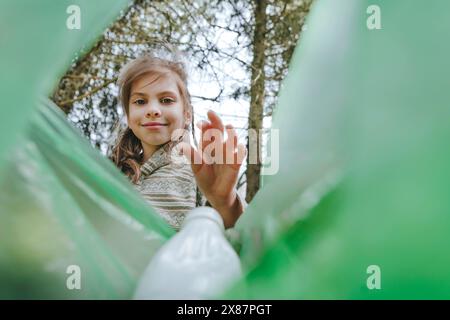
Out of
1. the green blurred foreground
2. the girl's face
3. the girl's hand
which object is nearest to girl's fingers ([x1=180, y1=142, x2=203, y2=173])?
the girl's hand

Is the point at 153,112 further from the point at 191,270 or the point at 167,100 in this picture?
the point at 191,270

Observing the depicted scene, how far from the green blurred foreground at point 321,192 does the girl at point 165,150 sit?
9.8 inches

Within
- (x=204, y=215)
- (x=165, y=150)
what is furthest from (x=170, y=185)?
(x=204, y=215)

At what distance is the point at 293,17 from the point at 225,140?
50 centimetres

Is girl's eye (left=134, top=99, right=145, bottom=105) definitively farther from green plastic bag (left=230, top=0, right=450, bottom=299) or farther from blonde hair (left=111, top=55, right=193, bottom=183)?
green plastic bag (left=230, top=0, right=450, bottom=299)

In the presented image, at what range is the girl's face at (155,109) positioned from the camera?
91 centimetres

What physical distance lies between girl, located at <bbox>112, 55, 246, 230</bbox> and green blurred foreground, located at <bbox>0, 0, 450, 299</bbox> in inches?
9.8

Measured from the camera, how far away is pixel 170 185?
0.93 metres

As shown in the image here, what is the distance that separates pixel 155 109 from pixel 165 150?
0.28ft

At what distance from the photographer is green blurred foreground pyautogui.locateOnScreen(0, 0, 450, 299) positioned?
0.54 metres

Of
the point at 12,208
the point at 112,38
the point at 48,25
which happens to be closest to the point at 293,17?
the point at 112,38

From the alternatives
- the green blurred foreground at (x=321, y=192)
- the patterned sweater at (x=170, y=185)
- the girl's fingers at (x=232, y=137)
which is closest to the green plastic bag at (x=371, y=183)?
the green blurred foreground at (x=321, y=192)

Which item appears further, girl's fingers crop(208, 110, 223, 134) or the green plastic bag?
girl's fingers crop(208, 110, 223, 134)
